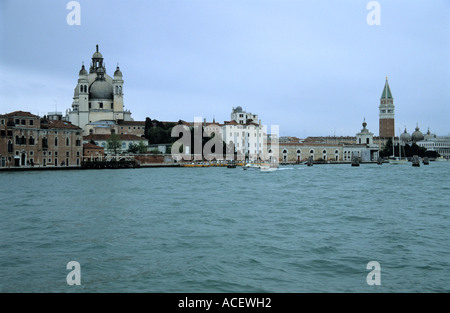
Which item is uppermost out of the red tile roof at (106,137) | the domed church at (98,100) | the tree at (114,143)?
the domed church at (98,100)

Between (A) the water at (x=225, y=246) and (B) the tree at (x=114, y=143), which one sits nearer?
(A) the water at (x=225, y=246)

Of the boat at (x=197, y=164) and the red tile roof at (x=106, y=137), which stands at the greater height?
the red tile roof at (x=106, y=137)

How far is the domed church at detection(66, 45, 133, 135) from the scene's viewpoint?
49969 mm

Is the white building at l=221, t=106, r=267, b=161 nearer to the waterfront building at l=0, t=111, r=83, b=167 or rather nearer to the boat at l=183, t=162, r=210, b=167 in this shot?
the boat at l=183, t=162, r=210, b=167

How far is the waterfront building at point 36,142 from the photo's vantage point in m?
32.7

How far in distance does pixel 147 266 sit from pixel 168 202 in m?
7.18

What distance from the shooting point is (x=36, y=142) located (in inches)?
1347

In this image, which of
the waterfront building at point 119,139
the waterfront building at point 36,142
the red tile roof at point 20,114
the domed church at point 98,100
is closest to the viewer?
the waterfront building at point 36,142

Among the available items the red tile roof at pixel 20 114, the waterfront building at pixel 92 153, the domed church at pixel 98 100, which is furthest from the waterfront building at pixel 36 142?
the domed church at pixel 98 100

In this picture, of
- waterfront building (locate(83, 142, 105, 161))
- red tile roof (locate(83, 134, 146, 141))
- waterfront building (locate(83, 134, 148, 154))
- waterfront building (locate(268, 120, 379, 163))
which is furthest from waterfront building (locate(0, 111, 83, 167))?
waterfront building (locate(268, 120, 379, 163))

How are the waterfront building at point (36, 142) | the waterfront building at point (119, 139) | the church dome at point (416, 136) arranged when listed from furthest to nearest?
the church dome at point (416, 136), the waterfront building at point (119, 139), the waterfront building at point (36, 142)

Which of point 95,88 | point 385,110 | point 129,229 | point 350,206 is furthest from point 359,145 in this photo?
point 129,229

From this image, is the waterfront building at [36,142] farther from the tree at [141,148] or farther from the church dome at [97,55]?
the church dome at [97,55]
